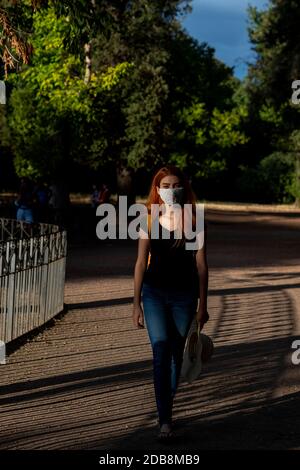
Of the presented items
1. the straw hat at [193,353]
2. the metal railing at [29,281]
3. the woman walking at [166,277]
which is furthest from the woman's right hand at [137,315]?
the metal railing at [29,281]

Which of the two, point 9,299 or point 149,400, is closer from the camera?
point 149,400

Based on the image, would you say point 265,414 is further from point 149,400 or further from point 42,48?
point 42,48

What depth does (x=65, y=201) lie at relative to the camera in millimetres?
41281

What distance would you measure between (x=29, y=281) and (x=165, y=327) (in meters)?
5.34

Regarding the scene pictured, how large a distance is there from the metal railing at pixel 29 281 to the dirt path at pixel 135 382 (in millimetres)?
271

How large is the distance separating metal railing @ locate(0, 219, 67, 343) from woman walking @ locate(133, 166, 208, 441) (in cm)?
400

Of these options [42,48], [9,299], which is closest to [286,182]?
[42,48]

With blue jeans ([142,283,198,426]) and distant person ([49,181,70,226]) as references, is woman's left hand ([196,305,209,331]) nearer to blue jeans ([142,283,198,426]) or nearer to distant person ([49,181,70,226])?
blue jeans ([142,283,198,426])

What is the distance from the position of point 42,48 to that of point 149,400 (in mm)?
27887

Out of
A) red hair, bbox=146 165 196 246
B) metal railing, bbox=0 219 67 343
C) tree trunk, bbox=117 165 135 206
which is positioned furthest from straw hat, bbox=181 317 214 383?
tree trunk, bbox=117 165 135 206

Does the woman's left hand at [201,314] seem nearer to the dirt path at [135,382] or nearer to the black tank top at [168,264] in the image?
the black tank top at [168,264]

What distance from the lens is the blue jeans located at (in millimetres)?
7145

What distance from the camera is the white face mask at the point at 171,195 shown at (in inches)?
281

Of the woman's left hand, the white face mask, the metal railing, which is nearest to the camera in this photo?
the white face mask
